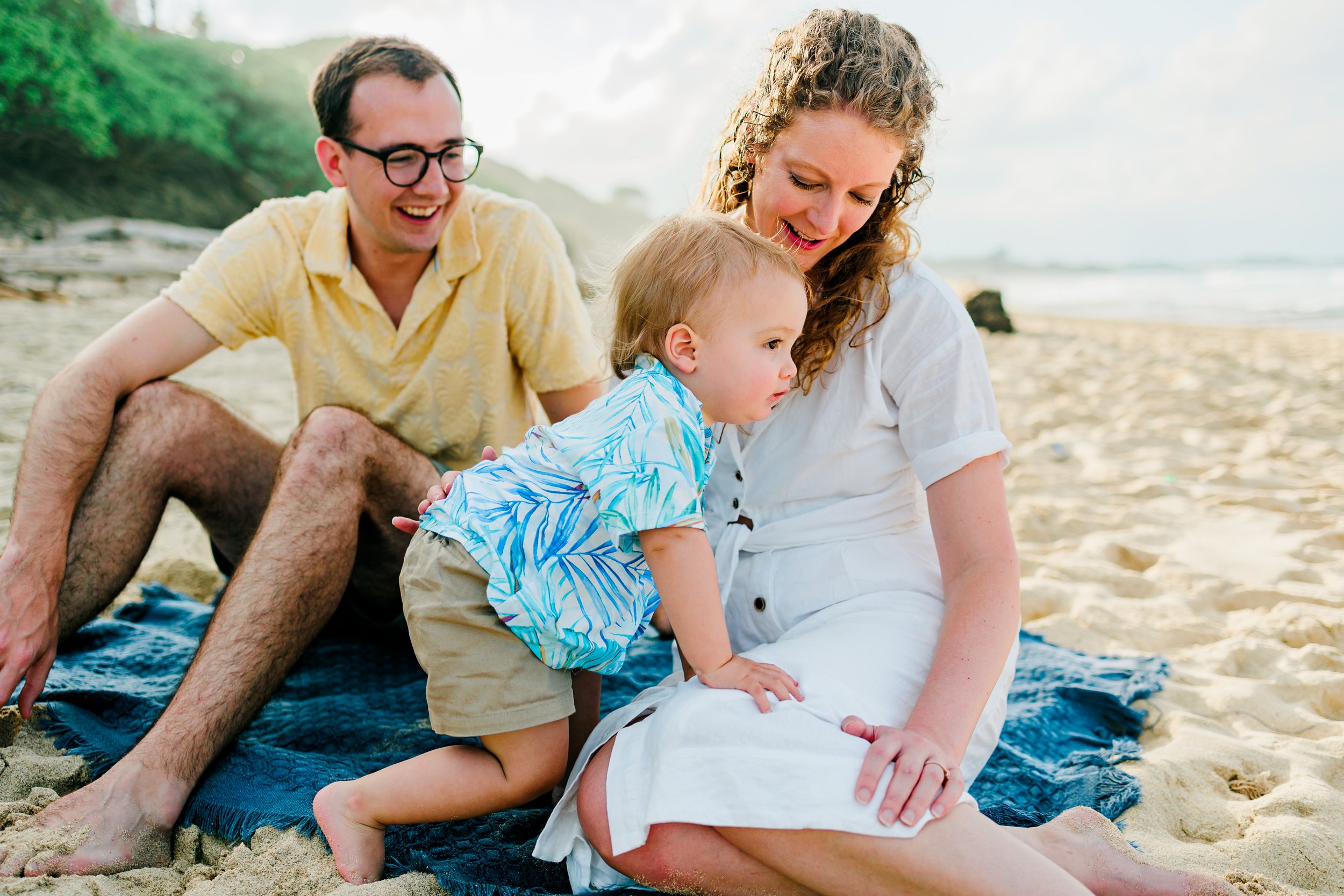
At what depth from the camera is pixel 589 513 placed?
1611mm

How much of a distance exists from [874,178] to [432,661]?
1261 mm

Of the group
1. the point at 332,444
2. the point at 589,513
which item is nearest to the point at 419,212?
the point at 332,444

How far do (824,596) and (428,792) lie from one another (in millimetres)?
840

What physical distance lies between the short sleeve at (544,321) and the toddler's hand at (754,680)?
120 centimetres

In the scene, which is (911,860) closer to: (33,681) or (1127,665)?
(1127,665)

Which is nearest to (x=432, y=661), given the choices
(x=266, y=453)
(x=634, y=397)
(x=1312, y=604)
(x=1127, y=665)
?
(x=634, y=397)

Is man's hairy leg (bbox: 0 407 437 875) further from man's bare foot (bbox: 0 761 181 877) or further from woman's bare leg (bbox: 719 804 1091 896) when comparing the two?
woman's bare leg (bbox: 719 804 1091 896)

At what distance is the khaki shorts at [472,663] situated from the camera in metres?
1.57

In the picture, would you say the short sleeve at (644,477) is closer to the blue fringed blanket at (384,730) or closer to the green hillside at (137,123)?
the blue fringed blanket at (384,730)

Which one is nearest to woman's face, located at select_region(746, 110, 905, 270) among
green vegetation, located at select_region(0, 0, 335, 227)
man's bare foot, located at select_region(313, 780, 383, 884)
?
man's bare foot, located at select_region(313, 780, 383, 884)

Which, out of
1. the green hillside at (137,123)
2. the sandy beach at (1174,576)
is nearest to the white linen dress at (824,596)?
the sandy beach at (1174,576)

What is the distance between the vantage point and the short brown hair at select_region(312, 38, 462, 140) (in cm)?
245

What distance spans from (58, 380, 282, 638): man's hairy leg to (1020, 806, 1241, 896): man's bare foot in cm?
214

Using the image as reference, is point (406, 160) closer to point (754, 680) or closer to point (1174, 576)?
point (754, 680)
